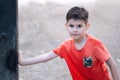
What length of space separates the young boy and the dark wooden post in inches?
31.4

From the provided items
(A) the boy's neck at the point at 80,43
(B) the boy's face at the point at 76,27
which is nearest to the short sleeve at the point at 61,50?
(A) the boy's neck at the point at 80,43

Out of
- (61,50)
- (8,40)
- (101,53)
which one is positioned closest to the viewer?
(8,40)

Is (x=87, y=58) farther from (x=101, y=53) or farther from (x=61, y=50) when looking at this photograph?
(x=61, y=50)

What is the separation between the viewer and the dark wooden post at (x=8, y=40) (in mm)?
1663

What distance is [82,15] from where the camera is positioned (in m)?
2.68

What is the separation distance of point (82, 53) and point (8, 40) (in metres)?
1.16

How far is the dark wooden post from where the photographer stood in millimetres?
1663

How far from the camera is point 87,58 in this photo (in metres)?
2.80

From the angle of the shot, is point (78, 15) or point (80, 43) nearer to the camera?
point (78, 15)

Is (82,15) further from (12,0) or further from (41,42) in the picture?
(41,42)

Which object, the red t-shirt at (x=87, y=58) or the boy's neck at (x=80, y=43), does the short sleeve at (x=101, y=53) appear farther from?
the boy's neck at (x=80, y=43)

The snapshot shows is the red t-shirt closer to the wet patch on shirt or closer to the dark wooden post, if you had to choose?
the wet patch on shirt

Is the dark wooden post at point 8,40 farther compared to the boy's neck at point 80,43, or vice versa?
the boy's neck at point 80,43

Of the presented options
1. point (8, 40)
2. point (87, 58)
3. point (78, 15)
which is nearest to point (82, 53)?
point (87, 58)
